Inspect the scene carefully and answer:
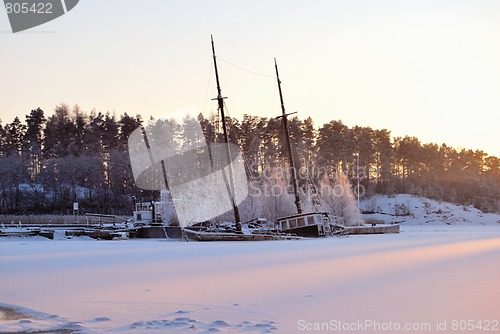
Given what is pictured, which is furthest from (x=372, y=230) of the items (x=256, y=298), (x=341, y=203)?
(x=256, y=298)

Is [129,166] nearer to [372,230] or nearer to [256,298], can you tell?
[372,230]

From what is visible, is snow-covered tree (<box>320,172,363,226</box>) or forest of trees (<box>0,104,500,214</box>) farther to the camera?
forest of trees (<box>0,104,500,214</box>)

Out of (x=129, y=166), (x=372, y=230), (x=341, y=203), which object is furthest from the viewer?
(x=129, y=166)

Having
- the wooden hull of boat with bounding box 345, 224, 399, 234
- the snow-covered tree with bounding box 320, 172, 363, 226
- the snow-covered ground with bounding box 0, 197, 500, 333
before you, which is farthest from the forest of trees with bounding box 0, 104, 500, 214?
the snow-covered ground with bounding box 0, 197, 500, 333

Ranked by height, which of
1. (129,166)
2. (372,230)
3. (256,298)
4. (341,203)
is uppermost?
(129,166)

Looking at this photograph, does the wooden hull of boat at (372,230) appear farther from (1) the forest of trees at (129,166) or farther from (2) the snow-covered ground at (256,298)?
(2) the snow-covered ground at (256,298)

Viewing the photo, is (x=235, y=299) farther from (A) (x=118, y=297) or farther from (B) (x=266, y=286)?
(A) (x=118, y=297)

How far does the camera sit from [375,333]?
263 inches

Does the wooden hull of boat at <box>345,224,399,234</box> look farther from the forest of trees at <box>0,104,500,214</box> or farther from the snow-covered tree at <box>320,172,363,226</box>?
the forest of trees at <box>0,104,500,214</box>

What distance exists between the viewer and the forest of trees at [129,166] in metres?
82.6

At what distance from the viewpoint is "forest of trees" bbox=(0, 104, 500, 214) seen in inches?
3253

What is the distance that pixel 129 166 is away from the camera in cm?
8581

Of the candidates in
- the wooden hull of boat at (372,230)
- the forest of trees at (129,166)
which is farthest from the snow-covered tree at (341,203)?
the forest of trees at (129,166)

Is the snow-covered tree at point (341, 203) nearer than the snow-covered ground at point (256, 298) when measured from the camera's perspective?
No
